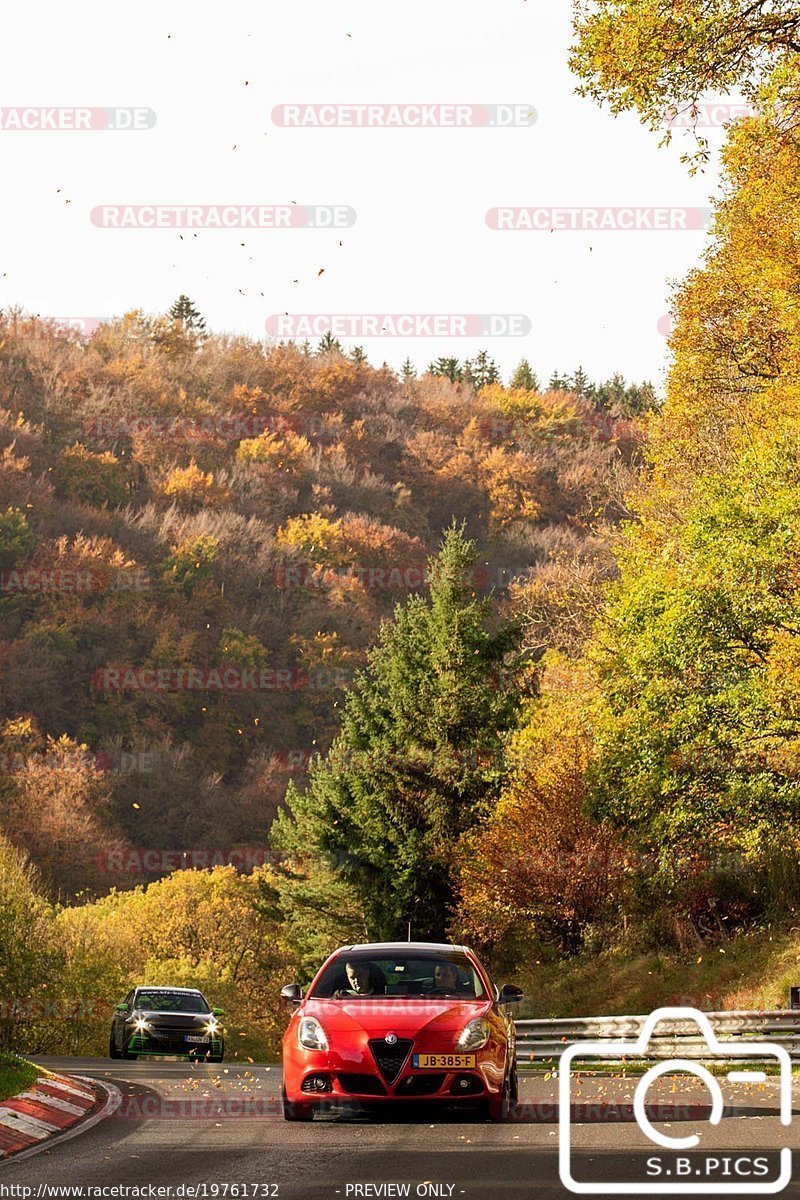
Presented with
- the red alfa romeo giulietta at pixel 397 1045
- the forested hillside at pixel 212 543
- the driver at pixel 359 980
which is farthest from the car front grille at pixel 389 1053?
the forested hillside at pixel 212 543

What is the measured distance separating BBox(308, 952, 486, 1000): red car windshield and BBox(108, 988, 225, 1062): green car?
14553mm

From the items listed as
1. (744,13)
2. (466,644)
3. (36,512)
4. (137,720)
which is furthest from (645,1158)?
(36,512)

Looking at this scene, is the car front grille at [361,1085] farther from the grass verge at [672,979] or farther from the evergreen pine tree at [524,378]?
the evergreen pine tree at [524,378]

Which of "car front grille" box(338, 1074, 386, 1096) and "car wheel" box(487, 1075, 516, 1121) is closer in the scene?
"car front grille" box(338, 1074, 386, 1096)

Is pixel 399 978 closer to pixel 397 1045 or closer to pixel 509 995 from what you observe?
pixel 509 995

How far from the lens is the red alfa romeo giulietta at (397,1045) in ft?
40.3

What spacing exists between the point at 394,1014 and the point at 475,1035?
0.69m

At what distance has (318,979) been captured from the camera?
1402 cm

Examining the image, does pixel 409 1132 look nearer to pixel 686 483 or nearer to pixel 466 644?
pixel 686 483

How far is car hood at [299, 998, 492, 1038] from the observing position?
1245cm

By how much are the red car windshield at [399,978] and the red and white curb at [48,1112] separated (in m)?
2.45

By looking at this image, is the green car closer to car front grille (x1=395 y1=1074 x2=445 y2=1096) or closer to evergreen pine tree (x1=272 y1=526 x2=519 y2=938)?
car front grille (x1=395 y1=1074 x2=445 y2=1096)

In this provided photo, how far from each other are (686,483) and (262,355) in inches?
4501

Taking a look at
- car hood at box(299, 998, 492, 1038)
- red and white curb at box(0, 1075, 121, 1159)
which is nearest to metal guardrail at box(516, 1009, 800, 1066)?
car hood at box(299, 998, 492, 1038)
